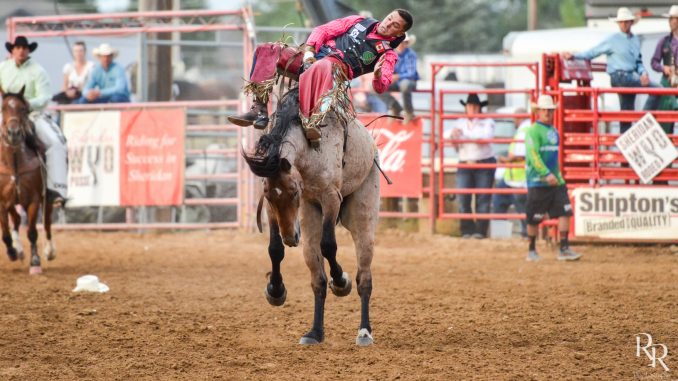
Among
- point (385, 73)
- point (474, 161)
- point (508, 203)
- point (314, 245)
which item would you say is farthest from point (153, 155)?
point (385, 73)

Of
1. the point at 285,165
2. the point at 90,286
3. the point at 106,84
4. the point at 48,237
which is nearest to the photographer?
the point at 285,165

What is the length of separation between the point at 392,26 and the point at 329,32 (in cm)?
45

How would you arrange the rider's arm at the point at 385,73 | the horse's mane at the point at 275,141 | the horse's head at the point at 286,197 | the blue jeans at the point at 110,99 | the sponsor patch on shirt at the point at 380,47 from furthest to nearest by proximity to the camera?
the blue jeans at the point at 110,99 → the sponsor patch on shirt at the point at 380,47 → the rider's arm at the point at 385,73 → the horse's head at the point at 286,197 → the horse's mane at the point at 275,141

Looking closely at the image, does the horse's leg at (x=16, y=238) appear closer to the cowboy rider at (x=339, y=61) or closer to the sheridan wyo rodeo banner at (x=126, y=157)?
the sheridan wyo rodeo banner at (x=126, y=157)

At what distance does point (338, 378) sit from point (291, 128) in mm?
1650

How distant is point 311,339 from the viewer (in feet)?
24.5

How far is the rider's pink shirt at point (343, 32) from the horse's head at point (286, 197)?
1.05 meters

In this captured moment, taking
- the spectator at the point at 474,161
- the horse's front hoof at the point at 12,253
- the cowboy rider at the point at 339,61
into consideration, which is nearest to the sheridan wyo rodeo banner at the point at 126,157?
the spectator at the point at 474,161

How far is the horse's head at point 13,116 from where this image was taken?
11.7 metres

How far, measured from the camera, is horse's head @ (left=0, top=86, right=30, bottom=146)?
11.7 metres

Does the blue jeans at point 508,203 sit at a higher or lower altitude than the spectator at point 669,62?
lower

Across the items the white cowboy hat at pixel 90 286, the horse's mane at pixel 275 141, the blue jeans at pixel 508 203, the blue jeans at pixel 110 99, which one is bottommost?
the white cowboy hat at pixel 90 286

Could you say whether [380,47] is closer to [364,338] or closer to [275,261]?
[275,261]

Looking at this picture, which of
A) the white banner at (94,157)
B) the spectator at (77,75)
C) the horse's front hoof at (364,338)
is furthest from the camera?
the spectator at (77,75)
